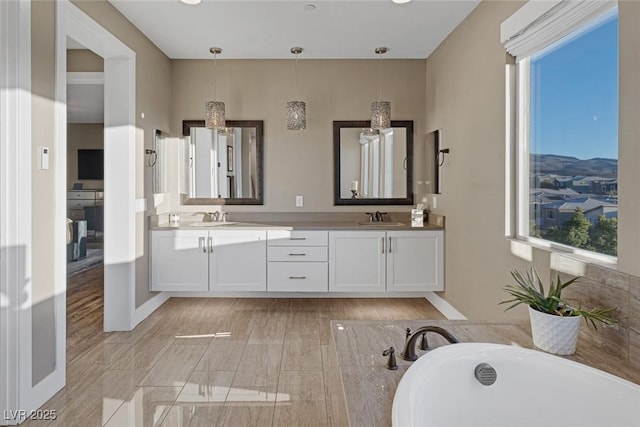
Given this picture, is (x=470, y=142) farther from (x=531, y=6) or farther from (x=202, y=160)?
(x=202, y=160)

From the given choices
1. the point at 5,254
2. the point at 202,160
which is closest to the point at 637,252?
the point at 5,254

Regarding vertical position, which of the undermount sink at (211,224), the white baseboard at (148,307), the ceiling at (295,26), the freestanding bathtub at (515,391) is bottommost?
the white baseboard at (148,307)

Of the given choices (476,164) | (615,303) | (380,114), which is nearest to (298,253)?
(380,114)

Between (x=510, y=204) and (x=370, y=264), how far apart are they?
155 cm

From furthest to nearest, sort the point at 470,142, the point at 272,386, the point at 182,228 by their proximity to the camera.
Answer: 1. the point at 182,228
2. the point at 470,142
3. the point at 272,386

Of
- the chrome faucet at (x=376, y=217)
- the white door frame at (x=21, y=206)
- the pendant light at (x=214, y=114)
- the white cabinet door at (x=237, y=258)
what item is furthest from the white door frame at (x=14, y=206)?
the chrome faucet at (x=376, y=217)

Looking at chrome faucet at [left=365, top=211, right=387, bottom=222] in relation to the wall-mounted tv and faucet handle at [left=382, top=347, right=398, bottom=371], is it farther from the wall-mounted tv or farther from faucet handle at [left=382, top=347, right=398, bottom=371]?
the wall-mounted tv

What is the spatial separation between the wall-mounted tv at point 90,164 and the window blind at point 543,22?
8.04 metres

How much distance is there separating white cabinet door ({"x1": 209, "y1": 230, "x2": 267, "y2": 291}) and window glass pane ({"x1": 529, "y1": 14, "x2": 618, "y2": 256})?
228 centimetres

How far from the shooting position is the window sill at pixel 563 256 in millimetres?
1862

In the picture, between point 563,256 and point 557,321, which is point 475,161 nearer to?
point 563,256

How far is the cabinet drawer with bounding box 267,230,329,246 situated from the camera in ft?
12.8

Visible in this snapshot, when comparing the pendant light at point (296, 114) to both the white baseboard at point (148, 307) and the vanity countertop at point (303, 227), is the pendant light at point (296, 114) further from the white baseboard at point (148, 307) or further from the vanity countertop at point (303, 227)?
the white baseboard at point (148, 307)

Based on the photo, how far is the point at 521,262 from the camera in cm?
246
